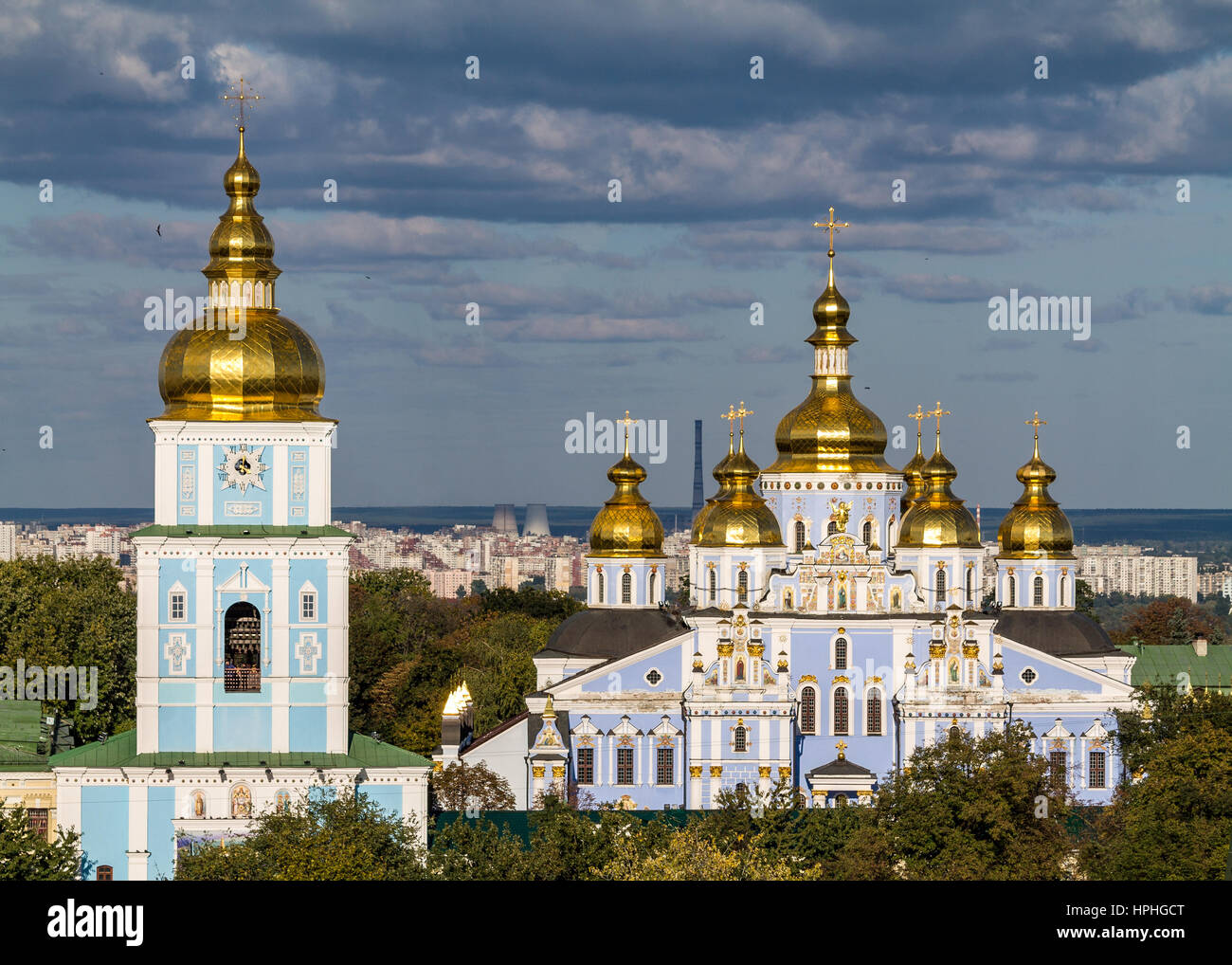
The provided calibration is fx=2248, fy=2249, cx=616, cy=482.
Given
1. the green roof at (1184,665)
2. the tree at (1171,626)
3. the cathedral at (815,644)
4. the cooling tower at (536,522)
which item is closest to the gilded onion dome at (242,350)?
the cathedral at (815,644)

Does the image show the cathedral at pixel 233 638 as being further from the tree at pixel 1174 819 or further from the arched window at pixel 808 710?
the arched window at pixel 808 710

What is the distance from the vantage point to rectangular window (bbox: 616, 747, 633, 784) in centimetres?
5166

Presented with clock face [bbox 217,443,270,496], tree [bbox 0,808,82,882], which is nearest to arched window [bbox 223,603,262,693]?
clock face [bbox 217,443,270,496]

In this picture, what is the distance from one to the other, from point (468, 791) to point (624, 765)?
260 inches

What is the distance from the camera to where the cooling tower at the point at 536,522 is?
15012cm

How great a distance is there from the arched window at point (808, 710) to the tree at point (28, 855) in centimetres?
2312

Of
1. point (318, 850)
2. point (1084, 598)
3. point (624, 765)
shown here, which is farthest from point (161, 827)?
point (1084, 598)

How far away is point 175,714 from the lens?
34.5 metres

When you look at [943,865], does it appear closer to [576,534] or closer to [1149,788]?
[1149,788]

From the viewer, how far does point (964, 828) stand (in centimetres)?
3353

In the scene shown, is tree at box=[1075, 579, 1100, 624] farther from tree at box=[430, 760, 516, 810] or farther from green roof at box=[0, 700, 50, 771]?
green roof at box=[0, 700, 50, 771]

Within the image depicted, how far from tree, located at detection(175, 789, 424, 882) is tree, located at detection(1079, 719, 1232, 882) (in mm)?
9701

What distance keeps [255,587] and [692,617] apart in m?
19.5
